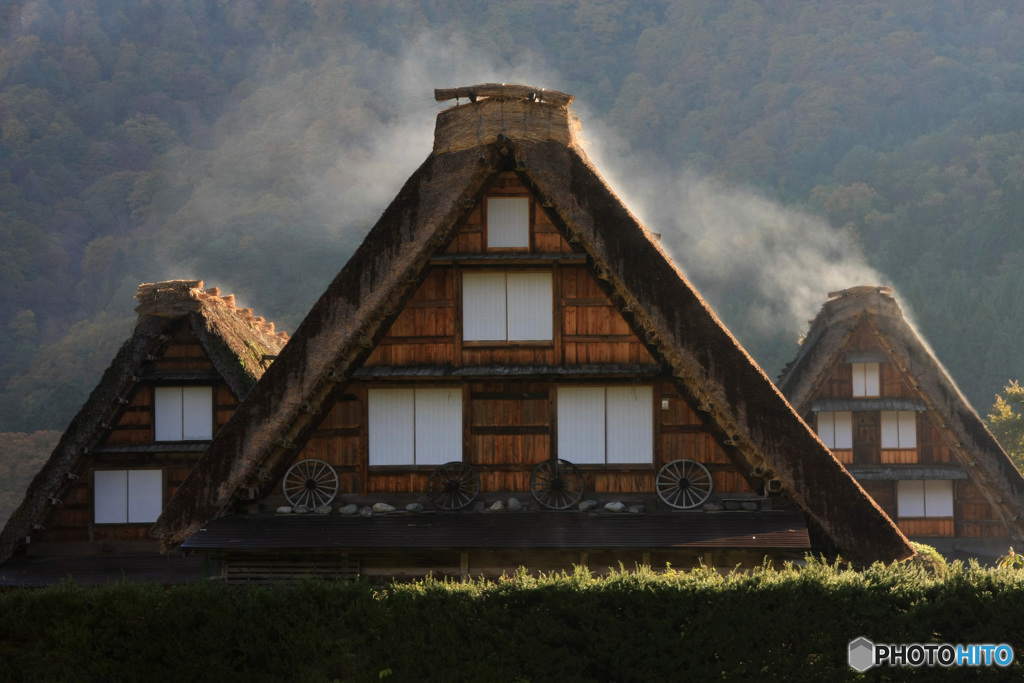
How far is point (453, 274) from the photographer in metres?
15.2

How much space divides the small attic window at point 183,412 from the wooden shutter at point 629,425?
1047 cm

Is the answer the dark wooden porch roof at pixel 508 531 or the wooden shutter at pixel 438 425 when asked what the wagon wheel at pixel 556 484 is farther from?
the wooden shutter at pixel 438 425

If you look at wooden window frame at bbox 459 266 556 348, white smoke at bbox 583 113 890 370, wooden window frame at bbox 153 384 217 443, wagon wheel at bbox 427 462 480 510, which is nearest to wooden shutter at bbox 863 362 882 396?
wooden window frame at bbox 459 266 556 348

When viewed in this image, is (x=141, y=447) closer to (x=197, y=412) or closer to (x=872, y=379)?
(x=197, y=412)

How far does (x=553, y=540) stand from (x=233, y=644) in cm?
420

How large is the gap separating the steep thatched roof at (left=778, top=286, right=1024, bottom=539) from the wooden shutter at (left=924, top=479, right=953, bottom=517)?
178 centimetres

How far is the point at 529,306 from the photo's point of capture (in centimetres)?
1517

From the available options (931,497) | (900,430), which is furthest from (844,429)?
(931,497)

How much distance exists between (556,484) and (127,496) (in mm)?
11532

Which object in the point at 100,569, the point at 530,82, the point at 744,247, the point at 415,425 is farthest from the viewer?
the point at 530,82

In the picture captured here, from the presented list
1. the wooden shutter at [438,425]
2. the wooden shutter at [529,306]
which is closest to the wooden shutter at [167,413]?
the wooden shutter at [438,425]

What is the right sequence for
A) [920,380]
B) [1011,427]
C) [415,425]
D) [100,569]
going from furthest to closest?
[1011,427], [920,380], [100,569], [415,425]

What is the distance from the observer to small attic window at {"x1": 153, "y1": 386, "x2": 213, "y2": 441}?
21.8m

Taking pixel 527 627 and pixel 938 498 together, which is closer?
pixel 527 627
